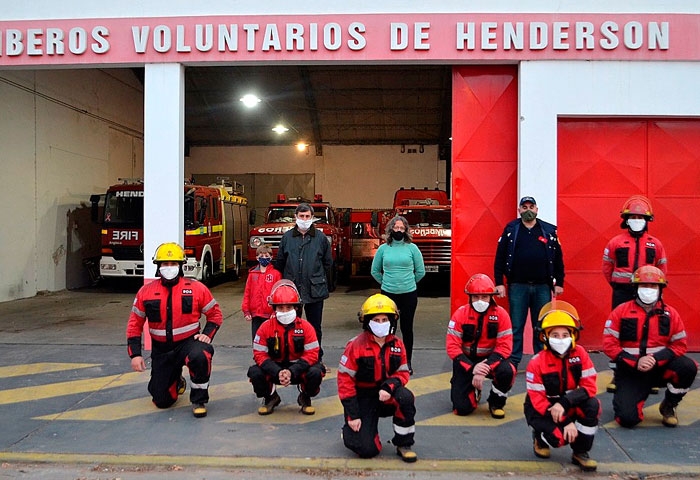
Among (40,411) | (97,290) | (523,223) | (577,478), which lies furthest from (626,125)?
(97,290)

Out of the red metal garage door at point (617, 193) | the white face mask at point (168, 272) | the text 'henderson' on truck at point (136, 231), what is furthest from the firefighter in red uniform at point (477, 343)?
the text 'henderson' on truck at point (136, 231)

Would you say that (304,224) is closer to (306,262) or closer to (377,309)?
(306,262)

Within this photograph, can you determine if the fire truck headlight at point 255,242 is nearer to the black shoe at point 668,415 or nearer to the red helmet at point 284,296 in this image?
the red helmet at point 284,296

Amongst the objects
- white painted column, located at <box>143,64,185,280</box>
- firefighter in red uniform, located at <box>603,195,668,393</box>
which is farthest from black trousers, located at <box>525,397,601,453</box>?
white painted column, located at <box>143,64,185,280</box>

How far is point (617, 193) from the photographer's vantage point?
8391 mm

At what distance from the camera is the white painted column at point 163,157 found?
8445 millimetres

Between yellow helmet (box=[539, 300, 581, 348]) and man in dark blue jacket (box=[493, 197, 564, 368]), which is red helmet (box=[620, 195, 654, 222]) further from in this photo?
yellow helmet (box=[539, 300, 581, 348])

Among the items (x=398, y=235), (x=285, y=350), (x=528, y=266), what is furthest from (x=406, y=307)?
(x=285, y=350)

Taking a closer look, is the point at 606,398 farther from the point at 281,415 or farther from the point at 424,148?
the point at 424,148

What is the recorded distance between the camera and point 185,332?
5.87 m

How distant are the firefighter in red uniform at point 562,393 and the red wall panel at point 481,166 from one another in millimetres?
3805

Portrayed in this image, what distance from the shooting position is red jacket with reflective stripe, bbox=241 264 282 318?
6.79m

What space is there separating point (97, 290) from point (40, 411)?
11503 mm

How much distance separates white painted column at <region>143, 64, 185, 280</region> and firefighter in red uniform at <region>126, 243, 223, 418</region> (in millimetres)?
2681
